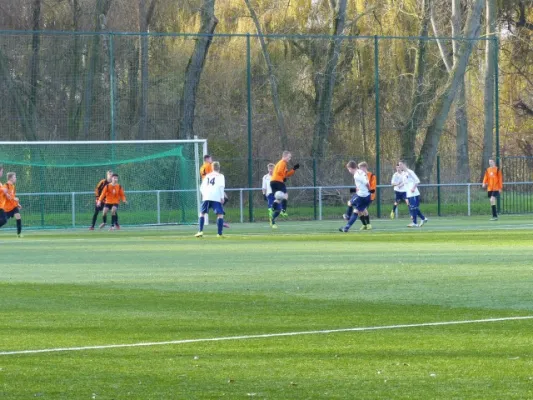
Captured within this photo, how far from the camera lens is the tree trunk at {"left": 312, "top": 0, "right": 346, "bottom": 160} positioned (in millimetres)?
44969

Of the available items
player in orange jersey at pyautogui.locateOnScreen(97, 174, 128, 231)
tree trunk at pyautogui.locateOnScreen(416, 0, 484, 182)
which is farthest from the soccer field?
tree trunk at pyautogui.locateOnScreen(416, 0, 484, 182)

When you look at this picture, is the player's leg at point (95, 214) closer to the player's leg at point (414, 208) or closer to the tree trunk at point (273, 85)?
the player's leg at point (414, 208)

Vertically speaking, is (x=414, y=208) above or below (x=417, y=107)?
below

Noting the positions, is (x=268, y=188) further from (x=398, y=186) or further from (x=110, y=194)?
(x=110, y=194)

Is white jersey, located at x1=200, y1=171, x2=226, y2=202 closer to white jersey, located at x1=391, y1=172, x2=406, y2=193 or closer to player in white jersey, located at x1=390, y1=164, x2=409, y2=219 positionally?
player in white jersey, located at x1=390, y1=164, x2=409, y2=219

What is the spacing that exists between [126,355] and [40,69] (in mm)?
32087

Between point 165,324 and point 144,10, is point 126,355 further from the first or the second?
point 144,10

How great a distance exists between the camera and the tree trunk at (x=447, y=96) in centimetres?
4528

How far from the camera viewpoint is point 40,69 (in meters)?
40.0

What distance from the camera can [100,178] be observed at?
125 ft

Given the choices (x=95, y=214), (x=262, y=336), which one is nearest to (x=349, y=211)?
(x=95, y=214)

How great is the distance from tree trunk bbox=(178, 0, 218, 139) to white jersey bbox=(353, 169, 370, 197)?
12.2m

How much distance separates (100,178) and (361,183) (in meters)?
11.3

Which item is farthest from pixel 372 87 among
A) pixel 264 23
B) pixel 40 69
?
pixel 40 69
